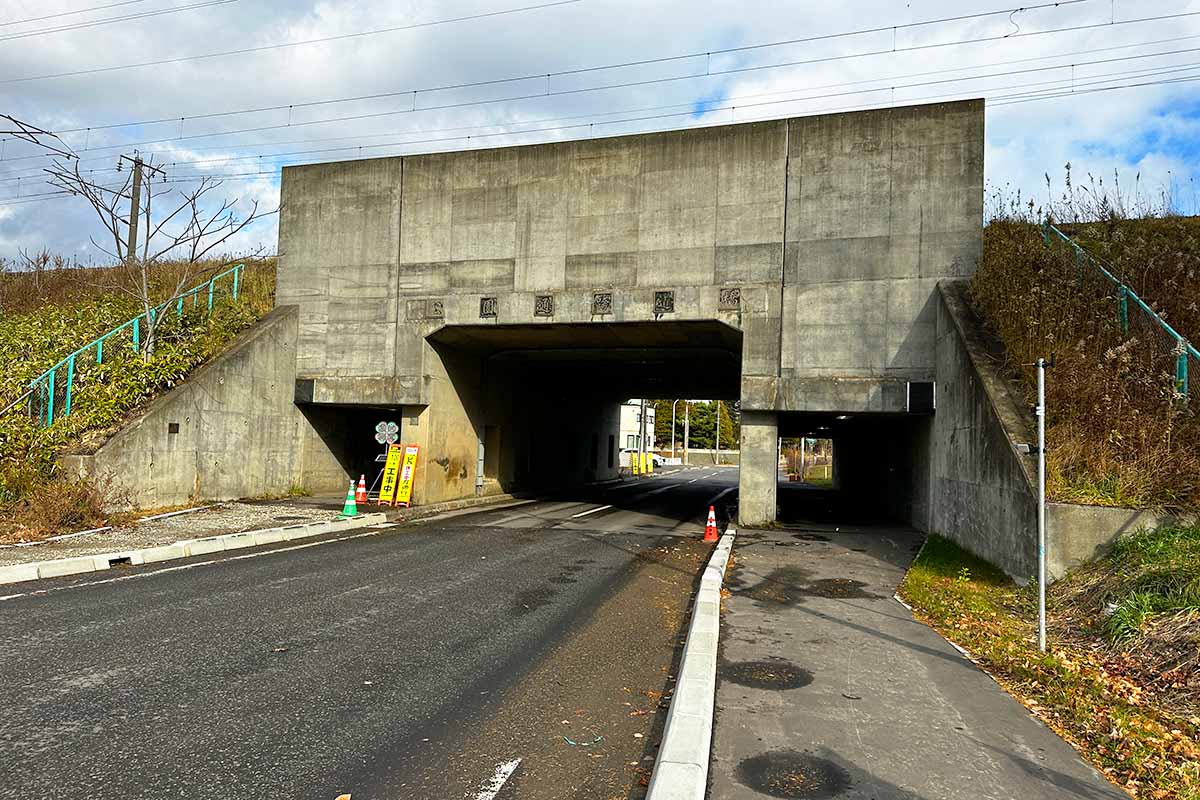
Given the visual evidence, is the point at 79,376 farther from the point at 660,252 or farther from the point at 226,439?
the point at 660,252

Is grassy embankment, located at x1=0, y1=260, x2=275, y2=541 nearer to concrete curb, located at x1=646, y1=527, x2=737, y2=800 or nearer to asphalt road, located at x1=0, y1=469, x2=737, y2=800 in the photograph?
asphalt road, located at x1=0, y1=469, x2=737, y2=800

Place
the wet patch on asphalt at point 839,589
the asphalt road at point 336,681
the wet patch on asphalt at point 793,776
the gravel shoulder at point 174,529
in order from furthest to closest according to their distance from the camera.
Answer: the gravel shoulder at point 174,529 → the wet patch on asphalt at point 839,589 → the asphalt road at point 336,681 → the wet patch on asphalt at point 793,776

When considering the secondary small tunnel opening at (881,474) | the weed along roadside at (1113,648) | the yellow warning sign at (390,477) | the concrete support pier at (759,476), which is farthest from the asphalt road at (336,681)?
the yellow warning sign at (390,477)

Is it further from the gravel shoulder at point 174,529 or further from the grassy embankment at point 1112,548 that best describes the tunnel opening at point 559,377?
the grassy embankment at point 1112,548

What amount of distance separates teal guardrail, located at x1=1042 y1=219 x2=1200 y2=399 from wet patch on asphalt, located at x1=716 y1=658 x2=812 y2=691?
6994 mm

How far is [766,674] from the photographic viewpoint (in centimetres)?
580

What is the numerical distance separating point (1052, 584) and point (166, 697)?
A: 8618mm

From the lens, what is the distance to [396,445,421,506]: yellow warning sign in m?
19.1

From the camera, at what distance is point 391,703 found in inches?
207

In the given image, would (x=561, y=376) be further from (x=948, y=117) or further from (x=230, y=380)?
(x=948, y=117)

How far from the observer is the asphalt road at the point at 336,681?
4.10 m

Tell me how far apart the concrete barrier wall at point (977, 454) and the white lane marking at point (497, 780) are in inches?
276

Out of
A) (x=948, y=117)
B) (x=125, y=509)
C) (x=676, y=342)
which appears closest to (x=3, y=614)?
(x=125, y=509)

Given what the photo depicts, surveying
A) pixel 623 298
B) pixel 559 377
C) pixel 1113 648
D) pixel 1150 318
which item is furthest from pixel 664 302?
pixel 559 377
